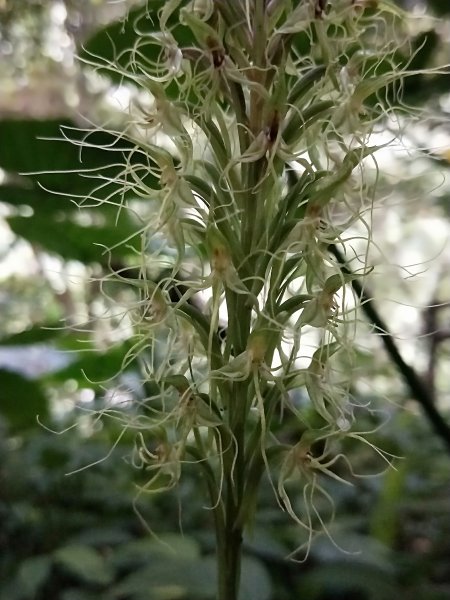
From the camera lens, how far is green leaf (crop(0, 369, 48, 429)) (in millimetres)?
1268

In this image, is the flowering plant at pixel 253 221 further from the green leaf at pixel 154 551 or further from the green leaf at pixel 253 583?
the green leaf at pixel 154 551

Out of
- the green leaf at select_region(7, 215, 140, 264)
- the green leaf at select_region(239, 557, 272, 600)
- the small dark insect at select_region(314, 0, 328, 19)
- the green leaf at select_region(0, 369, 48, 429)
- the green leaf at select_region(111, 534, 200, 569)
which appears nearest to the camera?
the small dark insect at select_region(314, 0, 328, 19)

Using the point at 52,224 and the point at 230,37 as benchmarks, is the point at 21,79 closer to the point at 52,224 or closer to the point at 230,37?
the point at 52,224

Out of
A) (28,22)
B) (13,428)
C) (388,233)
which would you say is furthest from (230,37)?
(388,233)

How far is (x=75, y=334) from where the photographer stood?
128 centimetres

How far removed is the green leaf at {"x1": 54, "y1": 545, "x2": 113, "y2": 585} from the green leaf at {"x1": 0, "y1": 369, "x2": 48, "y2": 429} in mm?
457

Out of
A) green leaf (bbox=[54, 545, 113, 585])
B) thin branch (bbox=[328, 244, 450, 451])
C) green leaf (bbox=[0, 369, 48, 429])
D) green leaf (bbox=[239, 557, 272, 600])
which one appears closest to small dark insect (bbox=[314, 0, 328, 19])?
thin branch (bbox=[328, 244, 450, 451])

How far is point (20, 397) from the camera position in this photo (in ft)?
4.28

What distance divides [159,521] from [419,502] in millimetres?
477

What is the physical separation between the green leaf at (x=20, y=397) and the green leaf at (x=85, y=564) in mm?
457

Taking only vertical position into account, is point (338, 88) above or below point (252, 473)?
above

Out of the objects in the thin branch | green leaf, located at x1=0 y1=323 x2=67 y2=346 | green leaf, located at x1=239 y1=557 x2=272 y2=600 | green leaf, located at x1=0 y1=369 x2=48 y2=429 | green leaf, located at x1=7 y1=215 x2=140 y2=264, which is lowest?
green leaf, located at x1=239 y1=557 x2=272 y2=600

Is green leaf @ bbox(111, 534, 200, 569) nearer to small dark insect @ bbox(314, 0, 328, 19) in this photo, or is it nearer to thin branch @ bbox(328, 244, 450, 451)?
thin branch @ bbox(328, 244, 450, 451)

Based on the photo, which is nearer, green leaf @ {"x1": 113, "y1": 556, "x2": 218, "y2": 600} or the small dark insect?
the small dark insect
